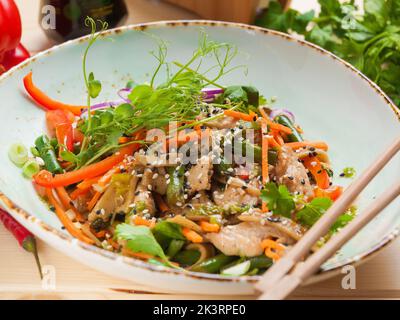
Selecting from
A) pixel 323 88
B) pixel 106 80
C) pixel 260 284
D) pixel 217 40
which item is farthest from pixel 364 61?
pixel 260 284

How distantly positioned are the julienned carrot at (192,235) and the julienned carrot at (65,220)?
0.40 meters

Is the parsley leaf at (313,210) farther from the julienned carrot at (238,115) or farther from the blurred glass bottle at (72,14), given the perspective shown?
the blurred glass bottle at (72,14)

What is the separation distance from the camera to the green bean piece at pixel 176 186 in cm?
230

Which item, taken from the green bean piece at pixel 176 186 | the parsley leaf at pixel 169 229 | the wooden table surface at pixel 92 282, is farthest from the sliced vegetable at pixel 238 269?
the green bean piece at pixel 176 186

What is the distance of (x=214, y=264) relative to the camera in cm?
210

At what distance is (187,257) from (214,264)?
12 centimetres

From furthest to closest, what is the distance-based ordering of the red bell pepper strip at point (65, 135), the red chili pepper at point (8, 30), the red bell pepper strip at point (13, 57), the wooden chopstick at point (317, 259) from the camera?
the red bell pepper strip at point (13, 57) < the red chili pepper at point (8, 30) < the red bell pepper strip at point (65, 135) < the wooden chopstick at point (317, 259)

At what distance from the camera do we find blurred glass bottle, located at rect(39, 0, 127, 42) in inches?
136

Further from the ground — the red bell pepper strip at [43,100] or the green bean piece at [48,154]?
the red bell pepper strip at [43,100]

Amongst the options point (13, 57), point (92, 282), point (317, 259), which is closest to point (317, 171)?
point (317, 259)

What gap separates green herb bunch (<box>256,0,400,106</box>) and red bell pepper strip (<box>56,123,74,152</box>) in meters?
1.71

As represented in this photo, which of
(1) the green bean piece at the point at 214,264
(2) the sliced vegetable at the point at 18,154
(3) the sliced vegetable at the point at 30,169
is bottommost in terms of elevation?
(1) the green bean piece at the point at 214,264

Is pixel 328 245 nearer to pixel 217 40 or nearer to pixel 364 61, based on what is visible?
pixel 217 40

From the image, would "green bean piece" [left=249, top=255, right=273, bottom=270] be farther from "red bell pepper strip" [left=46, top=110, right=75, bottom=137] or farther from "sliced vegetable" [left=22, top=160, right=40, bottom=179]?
"red bell pepper strip" [left=46, top=110, right=75, bottom=137]
